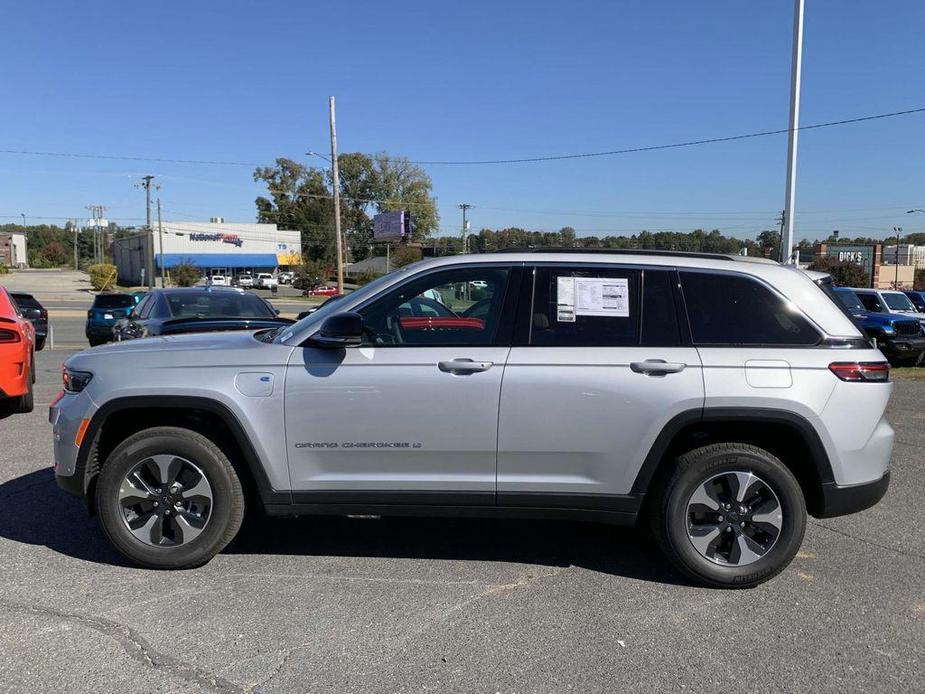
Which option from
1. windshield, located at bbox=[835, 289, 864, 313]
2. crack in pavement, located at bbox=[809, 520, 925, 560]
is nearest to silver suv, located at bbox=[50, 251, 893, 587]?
crack in pavement, located at bbox=[809, 520, 925, 560]

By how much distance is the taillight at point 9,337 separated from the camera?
7.42 meters

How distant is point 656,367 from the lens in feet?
12.8

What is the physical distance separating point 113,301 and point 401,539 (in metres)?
18.2

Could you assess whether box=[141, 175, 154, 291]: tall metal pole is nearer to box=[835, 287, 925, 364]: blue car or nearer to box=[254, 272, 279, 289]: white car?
box=[254, 272, 279, 289]: white car

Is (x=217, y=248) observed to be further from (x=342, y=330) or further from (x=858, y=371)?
(x=858, y=371)

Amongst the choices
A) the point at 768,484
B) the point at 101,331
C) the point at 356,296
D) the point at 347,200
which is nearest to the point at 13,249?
the point at 347,200

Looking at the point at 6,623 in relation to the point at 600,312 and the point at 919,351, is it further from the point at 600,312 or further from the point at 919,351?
the point at 919,351

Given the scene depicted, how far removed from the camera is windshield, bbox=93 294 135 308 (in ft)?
65.0

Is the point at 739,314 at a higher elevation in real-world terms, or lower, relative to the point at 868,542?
higher

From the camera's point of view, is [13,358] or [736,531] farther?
[13,358]

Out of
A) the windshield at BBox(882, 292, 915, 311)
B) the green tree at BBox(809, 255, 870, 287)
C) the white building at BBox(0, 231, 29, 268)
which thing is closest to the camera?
the windshield at BBox(882, 292, 915, 311)

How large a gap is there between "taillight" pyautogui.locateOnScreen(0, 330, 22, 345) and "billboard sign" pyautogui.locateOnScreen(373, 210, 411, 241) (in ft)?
203

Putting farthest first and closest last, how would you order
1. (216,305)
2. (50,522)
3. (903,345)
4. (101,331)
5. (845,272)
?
(845,272), (101,331), (903,345), (216,305), (50,522)

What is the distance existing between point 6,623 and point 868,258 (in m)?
76.8
